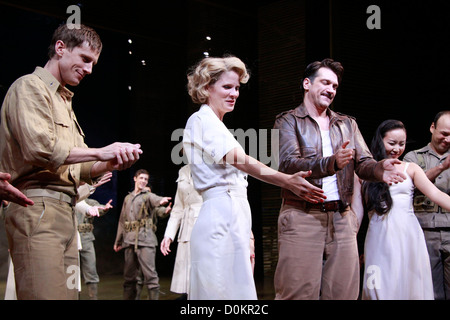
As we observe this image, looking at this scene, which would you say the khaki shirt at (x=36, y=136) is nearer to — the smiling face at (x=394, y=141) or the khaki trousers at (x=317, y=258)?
the khaki trousers at (x=317, y=258)

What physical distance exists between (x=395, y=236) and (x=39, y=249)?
7.83 feet

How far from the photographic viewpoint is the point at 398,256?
3.46m

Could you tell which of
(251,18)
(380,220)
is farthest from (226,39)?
(380,220)

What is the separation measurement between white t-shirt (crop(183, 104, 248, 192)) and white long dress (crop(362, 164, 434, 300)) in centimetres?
156

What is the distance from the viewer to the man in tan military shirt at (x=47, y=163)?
2072 millimetres

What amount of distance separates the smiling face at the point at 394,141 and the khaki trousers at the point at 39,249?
2.36 m

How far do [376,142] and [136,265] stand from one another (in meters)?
3.73

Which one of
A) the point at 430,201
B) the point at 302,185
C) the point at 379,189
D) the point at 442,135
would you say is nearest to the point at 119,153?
the point at 302,185

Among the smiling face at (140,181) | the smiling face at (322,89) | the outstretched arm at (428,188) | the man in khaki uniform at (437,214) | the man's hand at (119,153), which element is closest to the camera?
the man's hand at (119,153)

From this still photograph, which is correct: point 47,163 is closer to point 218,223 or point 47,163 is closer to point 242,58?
point 218,223

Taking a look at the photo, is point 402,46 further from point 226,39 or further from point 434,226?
point 434,226

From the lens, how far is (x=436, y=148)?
4.19 meters

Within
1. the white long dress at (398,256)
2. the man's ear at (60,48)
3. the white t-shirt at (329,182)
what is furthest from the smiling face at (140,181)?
the man's ear at (60,48)
